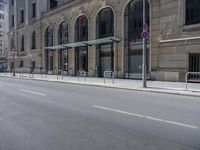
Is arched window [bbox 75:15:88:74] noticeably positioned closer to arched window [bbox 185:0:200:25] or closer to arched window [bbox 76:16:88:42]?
arched window [bbox 76:16:88:42]

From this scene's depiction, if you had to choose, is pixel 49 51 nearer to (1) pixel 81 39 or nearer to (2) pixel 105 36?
(1) pixel 81 39

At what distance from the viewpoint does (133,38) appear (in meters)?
28.0

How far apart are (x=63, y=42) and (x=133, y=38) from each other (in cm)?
1478

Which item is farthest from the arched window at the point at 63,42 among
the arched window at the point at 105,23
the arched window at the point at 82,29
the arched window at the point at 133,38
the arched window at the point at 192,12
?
the arched window at the point at 192,12

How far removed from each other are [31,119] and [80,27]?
28790 millimetres

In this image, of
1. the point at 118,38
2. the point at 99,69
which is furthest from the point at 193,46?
the point at 99,69

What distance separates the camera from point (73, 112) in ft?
30.1

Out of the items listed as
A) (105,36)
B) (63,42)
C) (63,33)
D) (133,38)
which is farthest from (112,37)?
(63,33)

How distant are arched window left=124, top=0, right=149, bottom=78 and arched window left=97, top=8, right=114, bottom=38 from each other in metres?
2.36

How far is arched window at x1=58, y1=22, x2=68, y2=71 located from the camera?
129ft

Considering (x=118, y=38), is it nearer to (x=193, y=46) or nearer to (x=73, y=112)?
(x=193, y=46)

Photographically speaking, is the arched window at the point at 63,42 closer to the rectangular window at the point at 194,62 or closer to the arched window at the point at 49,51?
the arched window at the point at 49,51

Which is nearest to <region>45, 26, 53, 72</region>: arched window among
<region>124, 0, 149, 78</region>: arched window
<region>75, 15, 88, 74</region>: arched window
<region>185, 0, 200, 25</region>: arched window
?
<region>75, 15, 88, 74</region>: arched window

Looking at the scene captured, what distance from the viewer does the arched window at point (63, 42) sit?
1546 inches
